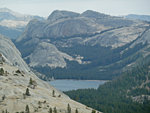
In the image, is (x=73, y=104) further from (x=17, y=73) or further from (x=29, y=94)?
(x=17, y=73)

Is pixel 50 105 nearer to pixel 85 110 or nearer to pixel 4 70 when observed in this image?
pixel 85 110

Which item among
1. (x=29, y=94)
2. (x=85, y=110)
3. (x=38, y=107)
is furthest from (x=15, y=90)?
(x=85, y=110)

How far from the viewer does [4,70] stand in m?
190

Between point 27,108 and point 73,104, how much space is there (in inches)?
1300

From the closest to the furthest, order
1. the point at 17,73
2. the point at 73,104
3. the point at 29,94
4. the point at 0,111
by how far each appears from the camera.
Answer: the point at 0,111 → the point at 29,94 → the point at 73,104 → the point at 17,73

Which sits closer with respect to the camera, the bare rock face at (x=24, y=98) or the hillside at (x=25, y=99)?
the hillside at (x=25, y=99)

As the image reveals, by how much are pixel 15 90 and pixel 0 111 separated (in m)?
21.6

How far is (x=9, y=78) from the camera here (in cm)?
17638

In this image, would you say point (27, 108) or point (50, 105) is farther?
point (50, 105)

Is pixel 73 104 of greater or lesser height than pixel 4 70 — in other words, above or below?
below

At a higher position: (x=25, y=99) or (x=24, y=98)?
(x=24, y=98)

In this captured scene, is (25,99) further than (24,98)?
No

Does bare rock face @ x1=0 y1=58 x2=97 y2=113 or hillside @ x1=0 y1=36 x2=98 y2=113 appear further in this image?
bare rock face @ x1=0 y1=58 x2=97 y2=113

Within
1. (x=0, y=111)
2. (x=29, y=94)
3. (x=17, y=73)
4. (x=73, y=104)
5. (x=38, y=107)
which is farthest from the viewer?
(x=17, y=73)
